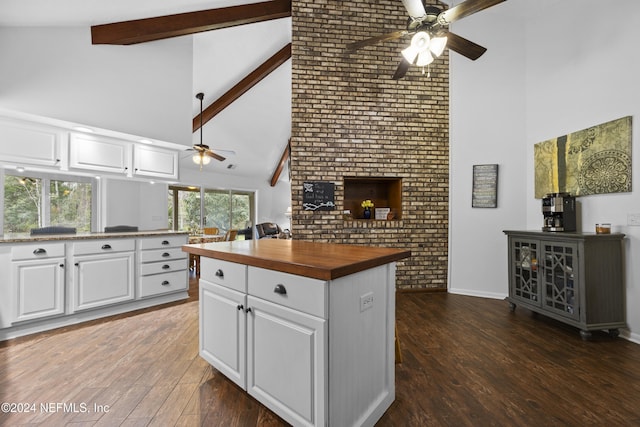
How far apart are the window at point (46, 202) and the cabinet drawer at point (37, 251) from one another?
0.71m

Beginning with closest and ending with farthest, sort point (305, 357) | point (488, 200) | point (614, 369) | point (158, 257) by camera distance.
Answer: point (305, 357) < point (614, 369) < point (158, 257) < point (488, 200)

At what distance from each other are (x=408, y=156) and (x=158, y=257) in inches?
139

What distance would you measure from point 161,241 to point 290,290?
2.92 m

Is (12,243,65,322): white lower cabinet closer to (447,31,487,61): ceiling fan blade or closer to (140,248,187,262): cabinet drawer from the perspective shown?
(140,248,187,262): cabinet drawer

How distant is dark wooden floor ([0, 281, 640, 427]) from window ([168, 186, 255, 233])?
3.77m

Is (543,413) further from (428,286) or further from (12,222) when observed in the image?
(12,222)

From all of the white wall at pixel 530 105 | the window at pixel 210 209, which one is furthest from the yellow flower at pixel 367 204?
the window at pixel 210 209

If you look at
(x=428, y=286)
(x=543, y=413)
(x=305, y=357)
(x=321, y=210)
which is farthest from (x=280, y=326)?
(x=428, y=286)

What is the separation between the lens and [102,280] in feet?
10.4

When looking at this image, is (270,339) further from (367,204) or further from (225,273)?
(367,204)

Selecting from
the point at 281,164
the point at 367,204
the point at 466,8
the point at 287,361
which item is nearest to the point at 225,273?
the point at 287,361

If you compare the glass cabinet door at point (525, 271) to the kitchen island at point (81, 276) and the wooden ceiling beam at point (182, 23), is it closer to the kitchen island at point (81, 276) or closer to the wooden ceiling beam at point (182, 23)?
the kitchen island at point (81, 276)

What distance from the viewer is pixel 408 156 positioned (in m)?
4.20

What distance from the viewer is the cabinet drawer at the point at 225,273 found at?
64.9 inches
